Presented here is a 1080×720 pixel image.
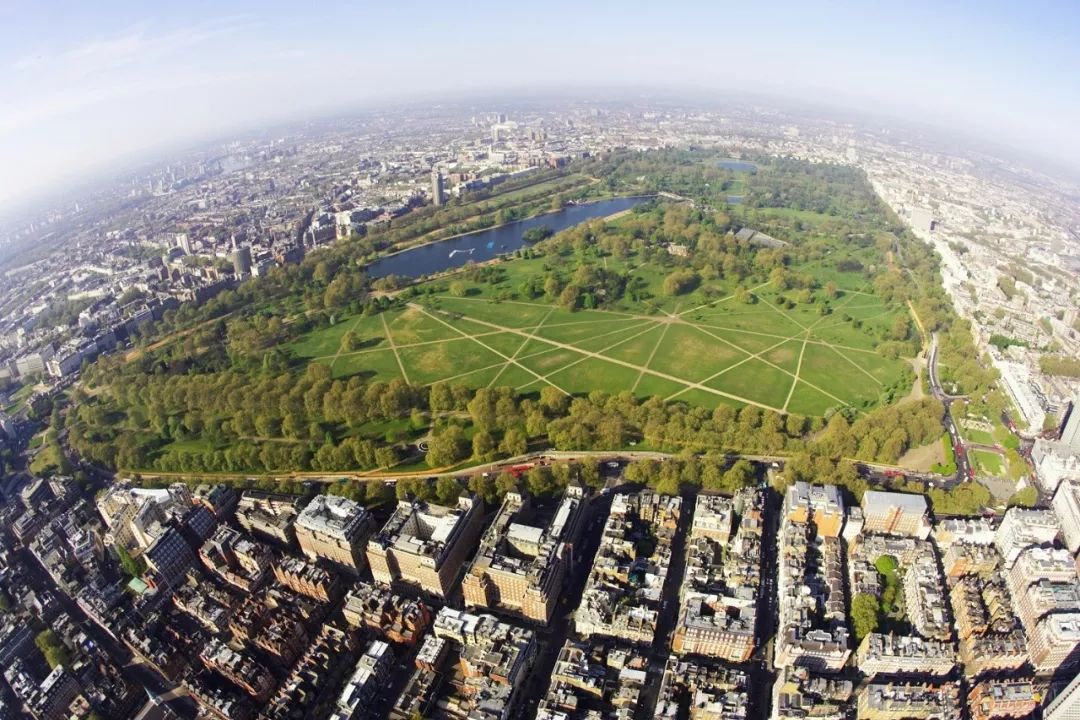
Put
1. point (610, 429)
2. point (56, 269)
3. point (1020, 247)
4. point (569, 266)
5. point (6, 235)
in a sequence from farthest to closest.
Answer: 1. point (6, 235)
2. point (56, 269)
3. point (1020, 247)
4. point (569, 266)
5. point (610, 429)

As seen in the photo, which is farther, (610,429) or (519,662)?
(610,429)

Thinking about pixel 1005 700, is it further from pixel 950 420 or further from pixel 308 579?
pixel 308 579

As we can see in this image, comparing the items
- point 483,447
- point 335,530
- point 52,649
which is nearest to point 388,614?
point 335,530

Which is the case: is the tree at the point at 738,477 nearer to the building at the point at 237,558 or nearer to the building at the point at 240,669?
the building at the point at 240,669

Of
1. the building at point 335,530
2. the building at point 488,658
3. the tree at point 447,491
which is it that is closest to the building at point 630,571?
the building at point 488,658

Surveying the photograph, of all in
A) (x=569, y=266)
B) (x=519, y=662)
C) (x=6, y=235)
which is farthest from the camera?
(x=6, y=235)

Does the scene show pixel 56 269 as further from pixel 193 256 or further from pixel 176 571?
pixel 176 571

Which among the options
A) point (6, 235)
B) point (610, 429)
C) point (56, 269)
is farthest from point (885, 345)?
point (6, 235)
